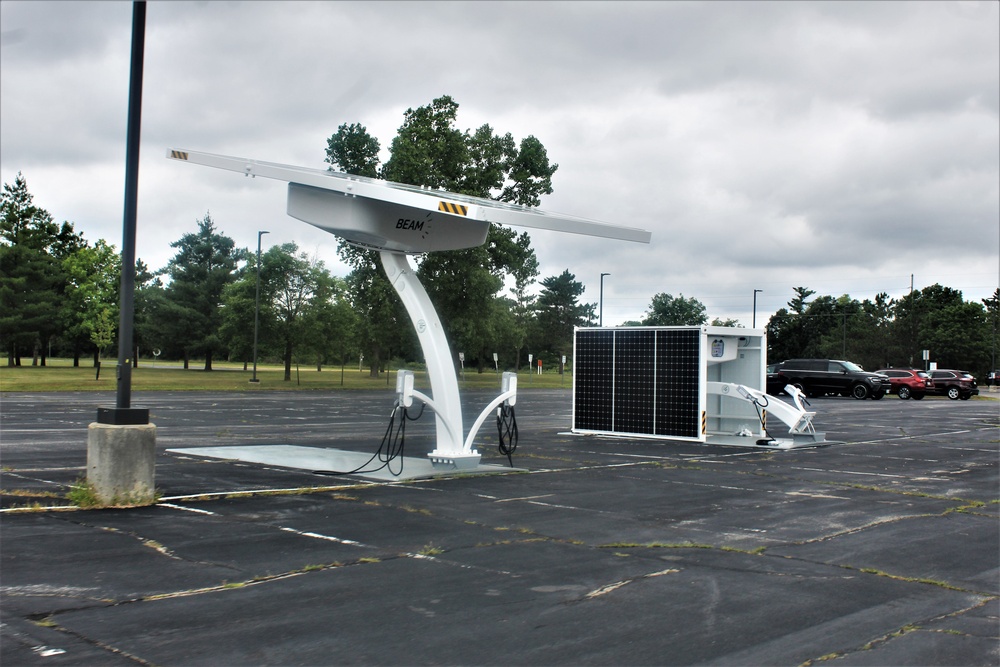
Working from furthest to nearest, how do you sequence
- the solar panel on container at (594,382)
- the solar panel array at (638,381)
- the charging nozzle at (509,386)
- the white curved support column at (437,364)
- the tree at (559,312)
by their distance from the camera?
the tree at (559,312)
the solar panel on container at (594,382)
the solar panel array at (638,381)
the charging nozzle at (509,386)
the white curved support column at (437,364)

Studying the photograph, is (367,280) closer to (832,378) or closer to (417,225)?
(832,378)

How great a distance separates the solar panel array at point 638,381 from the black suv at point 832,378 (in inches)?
1082

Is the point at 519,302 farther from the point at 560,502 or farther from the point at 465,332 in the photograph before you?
the point at 560,502

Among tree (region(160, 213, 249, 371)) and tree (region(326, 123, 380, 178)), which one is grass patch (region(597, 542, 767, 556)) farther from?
tree (region(160, 213, 249, 371))

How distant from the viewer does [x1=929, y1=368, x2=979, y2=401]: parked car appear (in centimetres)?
4791

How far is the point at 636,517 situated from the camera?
384 inches

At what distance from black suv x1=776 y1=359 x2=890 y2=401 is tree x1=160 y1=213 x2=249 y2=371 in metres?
57.8

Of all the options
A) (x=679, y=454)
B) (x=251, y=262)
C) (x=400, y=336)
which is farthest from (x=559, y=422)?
(x=251, y=262)

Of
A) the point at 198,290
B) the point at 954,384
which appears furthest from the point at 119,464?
the point at 198,290

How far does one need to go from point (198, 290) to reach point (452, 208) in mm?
85157

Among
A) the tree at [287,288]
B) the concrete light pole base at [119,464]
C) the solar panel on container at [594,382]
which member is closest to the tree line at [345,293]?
the tree at [287,288]

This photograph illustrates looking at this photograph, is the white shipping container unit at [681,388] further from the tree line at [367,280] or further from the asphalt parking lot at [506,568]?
the tree line at [367,280]

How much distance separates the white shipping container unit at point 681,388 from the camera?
65.6ft

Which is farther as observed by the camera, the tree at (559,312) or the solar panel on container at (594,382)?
the tree at (559,312)
